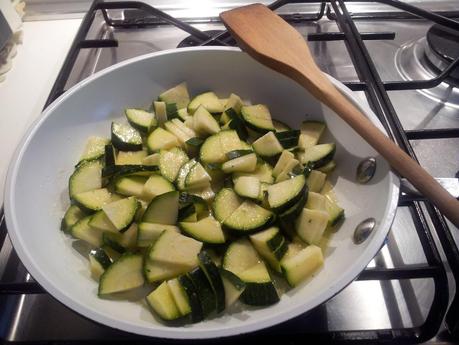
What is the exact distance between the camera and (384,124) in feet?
2.79

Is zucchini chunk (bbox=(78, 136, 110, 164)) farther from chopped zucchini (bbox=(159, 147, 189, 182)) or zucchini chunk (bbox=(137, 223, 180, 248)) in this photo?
zucchini chunk (bbox=(137, 223, 180, 248))

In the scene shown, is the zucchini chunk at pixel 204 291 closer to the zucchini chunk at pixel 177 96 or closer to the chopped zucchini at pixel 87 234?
the chopped zucchini at pixel 87 234

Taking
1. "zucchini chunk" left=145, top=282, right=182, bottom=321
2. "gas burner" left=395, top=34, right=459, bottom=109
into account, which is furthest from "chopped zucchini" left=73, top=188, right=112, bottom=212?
"gas burner" left=395, top=34, right=459, bottom=109

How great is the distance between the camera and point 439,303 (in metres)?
0.61

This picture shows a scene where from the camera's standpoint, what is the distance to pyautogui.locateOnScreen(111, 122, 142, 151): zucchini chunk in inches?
34.1

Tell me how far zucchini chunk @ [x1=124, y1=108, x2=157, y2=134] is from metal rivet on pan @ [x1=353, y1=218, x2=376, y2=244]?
1.59ft

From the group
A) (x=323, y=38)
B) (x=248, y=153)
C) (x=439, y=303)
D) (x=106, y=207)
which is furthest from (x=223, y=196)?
(x=323, y=38)

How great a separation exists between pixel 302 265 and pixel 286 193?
0.13m

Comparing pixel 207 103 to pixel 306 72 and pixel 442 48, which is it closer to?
pixel 306 72

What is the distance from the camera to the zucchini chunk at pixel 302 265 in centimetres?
63

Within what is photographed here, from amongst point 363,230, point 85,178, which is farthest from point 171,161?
point 363,230

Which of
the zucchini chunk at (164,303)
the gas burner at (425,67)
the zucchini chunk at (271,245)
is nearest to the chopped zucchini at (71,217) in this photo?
the zucchini chunk at (164,303)

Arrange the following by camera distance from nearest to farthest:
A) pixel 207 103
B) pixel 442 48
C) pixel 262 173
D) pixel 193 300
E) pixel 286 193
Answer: pixel 193 300, pixel 286 193, pixel 262 173, pixel 207 103, pixel 442 48

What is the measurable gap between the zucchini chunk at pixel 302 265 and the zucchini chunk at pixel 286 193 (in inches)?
3.3
